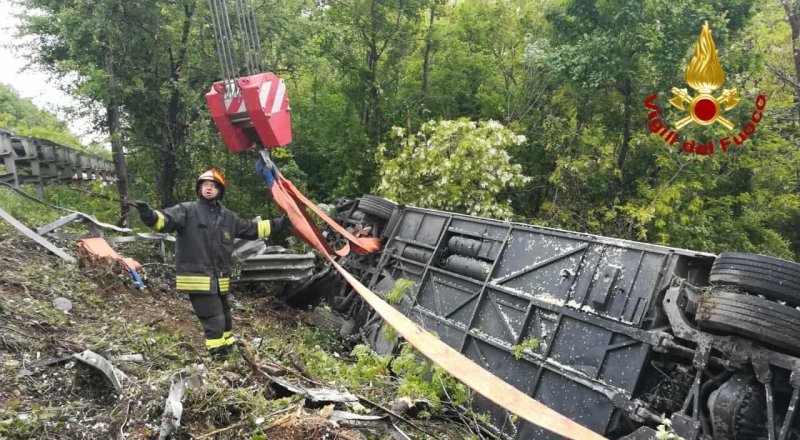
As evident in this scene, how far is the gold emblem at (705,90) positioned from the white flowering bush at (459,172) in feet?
10.2

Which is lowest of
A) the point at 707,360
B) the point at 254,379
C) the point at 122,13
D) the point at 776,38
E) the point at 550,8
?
the point at 254,379

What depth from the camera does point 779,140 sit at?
34.9 ft

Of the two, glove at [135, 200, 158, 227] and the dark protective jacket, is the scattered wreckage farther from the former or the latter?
glove at [135, 200, 158, 227]

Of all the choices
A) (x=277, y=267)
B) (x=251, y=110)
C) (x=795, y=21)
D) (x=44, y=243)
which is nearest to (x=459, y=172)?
(x=277, y=267)

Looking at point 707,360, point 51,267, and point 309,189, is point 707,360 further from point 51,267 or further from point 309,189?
point 309,189

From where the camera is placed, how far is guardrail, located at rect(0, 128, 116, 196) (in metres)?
7.11

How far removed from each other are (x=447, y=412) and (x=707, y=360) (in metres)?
1.93

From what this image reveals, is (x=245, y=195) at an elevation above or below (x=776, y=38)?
below

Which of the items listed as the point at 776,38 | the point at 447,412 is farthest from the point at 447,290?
the point at 776,38

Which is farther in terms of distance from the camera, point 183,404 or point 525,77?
point 525,77

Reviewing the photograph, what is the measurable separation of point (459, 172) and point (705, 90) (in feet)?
16.0

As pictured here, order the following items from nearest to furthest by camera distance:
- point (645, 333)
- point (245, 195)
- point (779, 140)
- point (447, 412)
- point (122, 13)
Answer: point (645, 333) < point (447, 412) < point (122, 13) < point (245, 195) < point (779, 140)

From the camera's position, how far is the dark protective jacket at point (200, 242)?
4324mm

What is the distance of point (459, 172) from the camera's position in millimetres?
8828
